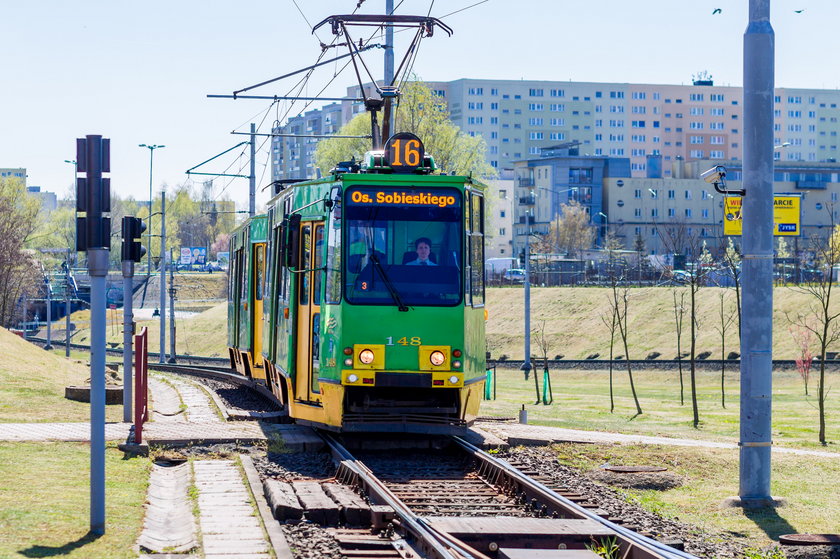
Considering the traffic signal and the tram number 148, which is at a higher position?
the traffic signal

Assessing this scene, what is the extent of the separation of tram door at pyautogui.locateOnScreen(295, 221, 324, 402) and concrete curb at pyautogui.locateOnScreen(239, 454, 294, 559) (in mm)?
2148

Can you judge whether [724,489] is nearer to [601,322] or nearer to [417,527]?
[417,527]

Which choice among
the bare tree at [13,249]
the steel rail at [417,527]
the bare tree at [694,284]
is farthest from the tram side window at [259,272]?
the bare tree at [13,249]

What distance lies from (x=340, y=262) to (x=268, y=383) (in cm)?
679

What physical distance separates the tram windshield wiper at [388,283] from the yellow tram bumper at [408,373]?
849 millimetres

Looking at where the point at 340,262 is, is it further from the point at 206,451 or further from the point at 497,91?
the point at 497,91

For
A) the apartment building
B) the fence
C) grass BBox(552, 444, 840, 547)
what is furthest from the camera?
the apartment building

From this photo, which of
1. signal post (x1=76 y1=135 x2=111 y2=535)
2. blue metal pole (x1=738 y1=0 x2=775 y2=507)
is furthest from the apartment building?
signal post (x1=76 y1=135 x2=111 y2=535)

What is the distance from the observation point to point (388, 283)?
15812 mm

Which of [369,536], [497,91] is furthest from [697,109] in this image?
[369,536]

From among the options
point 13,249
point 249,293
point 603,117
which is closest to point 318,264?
point 249,293

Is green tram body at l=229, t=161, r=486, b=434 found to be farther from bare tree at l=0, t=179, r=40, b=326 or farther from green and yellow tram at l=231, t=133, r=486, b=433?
bare tree at l=0, t=179, r=40, b=326

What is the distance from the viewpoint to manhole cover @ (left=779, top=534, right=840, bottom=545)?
32.0 ft

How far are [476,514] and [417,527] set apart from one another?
5.14 feet
